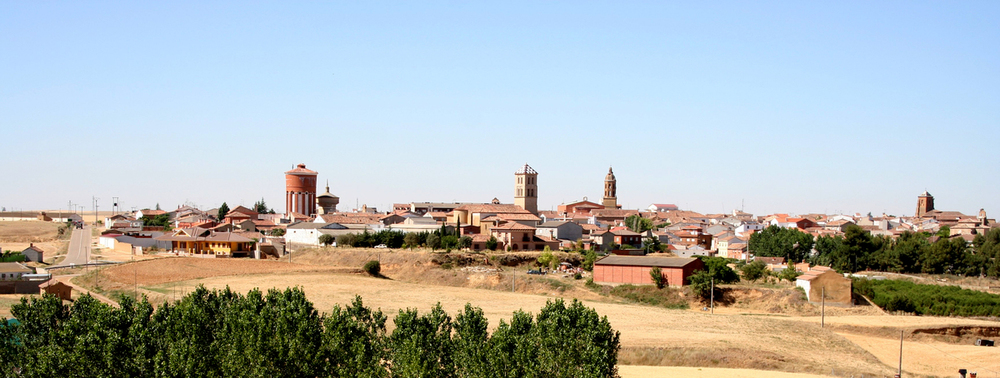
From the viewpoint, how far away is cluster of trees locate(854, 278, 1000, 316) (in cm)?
4550

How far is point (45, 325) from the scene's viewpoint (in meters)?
22.4

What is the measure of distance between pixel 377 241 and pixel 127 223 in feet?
129

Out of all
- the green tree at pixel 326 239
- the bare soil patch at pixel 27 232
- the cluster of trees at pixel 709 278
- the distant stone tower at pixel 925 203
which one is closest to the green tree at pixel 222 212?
the bare soil patch at pixel 27 232

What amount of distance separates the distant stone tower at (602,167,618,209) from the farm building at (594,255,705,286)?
234ft

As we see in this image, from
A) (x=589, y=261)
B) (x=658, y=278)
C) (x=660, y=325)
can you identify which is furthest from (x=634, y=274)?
(x=660, y=325)

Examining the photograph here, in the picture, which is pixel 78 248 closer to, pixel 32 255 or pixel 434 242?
pixel 32 255

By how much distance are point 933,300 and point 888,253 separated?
55.9ft

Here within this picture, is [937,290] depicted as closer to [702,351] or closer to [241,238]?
[702,351]

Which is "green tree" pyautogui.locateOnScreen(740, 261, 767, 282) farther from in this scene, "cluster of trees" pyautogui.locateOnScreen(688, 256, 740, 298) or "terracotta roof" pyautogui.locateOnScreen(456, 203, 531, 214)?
"terracotta roof" pyautogui.locateOnScreen(456, 203, 531, 214)

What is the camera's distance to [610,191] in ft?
411

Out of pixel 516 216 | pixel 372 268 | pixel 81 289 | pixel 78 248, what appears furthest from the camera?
pixel 516 216

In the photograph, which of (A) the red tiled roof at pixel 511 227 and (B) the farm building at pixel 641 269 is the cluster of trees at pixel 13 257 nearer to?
(A) the red tiled roof at pixel 511 227

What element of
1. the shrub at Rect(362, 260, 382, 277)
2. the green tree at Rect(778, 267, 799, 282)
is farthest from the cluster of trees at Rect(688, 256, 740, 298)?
the shrub at Rect(362, 260, 382, 277)

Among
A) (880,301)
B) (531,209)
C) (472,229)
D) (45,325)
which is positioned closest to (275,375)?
(45,325)
